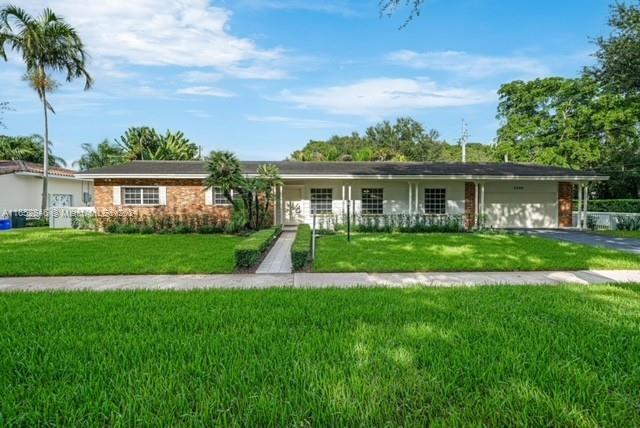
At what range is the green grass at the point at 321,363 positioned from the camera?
7.98 ft

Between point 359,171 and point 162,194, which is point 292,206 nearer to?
point 359,171

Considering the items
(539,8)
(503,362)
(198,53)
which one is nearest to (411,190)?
(539,8)

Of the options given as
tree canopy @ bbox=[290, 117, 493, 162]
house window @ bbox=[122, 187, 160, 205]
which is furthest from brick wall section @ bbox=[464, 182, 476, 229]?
tree canopy @ bbox=[290, 117, 493, 162]

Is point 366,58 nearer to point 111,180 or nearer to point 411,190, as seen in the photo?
point 411,190

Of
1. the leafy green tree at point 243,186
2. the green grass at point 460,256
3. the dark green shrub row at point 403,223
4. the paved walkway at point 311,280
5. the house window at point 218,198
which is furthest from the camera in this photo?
the house window at point 218,198

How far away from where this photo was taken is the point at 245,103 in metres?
26.3

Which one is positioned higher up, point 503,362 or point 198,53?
point 198,53

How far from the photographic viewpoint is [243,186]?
15227 millimetres

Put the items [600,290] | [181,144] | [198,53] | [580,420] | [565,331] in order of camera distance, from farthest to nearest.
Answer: [181,144]
[198,53]
[600,290]
[565,331]
[580,420]

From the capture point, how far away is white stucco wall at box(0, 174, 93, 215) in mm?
22500

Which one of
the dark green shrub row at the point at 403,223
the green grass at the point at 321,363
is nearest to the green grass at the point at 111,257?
the green grass at the point at 321,363

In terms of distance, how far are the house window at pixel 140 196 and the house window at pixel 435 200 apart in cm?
1292

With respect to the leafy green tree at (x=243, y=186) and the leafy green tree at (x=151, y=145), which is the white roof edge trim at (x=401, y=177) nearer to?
the leafy green tree at (x=243, y=186)

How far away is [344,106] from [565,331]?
85.2ft
